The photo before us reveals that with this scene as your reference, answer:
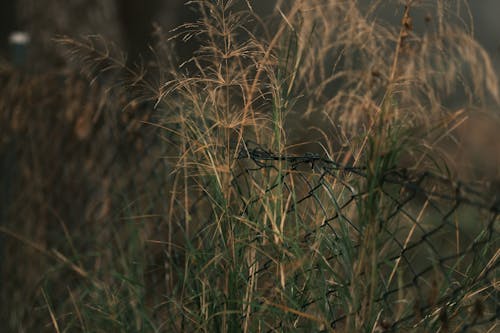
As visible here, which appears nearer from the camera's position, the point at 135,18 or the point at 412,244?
the point at 412,244

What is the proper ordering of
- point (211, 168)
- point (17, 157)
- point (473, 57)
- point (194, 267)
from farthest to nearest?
point (17, 157) → point (194, 267) → point (473, 57) → point (211, 168)

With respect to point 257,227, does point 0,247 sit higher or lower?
lower

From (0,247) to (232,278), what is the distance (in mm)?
2189

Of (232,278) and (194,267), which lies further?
(194,267)

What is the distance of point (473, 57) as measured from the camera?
212cm

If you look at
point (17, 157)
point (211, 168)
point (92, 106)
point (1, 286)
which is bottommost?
point (1, 286)

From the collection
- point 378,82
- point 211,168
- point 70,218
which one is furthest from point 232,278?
point 70,218

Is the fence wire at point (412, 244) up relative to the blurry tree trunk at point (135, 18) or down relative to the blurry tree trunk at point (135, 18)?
up

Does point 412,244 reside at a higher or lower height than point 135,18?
higher

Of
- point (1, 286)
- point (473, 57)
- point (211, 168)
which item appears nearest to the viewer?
point (211, 168)

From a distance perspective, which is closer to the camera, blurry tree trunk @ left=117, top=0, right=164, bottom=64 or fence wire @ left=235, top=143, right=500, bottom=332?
fence wire @ left=235, top=143, right=500, bottom=332

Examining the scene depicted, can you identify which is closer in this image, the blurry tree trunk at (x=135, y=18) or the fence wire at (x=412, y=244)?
the fence wire at (x=412, y=244)

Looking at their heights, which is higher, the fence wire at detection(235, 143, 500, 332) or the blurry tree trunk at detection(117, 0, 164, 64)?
the fence wire at detection(235, 143, 500, 332)

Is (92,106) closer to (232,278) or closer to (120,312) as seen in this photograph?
(120,312)
